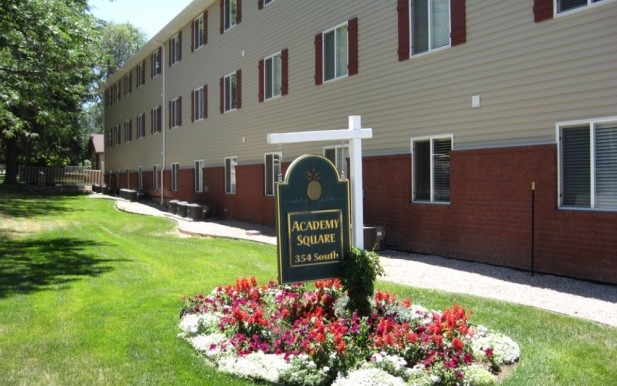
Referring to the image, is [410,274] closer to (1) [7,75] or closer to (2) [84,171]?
(1) [7,75]

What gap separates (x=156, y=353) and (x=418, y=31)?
9.53 metres

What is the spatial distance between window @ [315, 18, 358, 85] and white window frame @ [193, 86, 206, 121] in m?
10.4

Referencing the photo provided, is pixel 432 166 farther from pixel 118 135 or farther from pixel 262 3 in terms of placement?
pixel 118 135

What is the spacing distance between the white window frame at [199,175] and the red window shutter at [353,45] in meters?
12.4

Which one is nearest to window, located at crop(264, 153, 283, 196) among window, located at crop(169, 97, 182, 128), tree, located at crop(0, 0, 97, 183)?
tree, located at crop(0, 0, 97, 183)

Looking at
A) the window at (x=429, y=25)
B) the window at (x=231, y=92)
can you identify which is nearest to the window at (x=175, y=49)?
the window at (x=231, y=92)

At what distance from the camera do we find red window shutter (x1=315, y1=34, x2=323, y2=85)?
1622 centimetres

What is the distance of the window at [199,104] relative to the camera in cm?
2534

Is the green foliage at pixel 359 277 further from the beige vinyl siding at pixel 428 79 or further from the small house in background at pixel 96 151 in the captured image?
the small house in background at pixel 96 151

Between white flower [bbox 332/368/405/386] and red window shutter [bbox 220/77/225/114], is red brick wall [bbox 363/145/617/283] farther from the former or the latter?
red window shutter [bbox 220/77/225/114]

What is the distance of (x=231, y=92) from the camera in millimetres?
22797

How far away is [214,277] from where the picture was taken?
A: 1005 centimetres

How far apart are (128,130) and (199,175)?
15571mm

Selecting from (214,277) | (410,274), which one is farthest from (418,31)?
(214,277)
